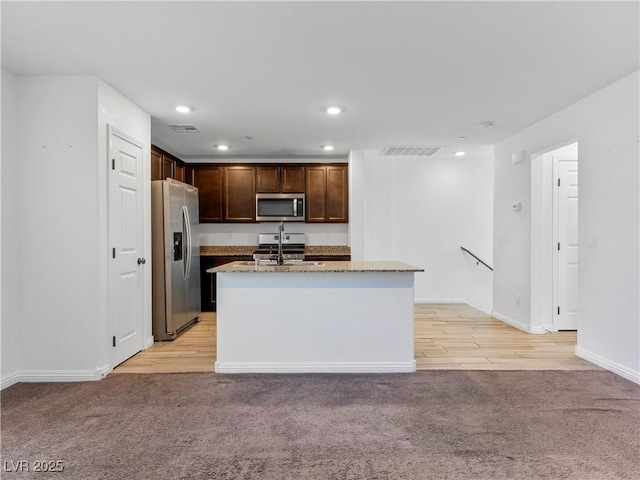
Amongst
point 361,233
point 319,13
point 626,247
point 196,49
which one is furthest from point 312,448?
point 361,233

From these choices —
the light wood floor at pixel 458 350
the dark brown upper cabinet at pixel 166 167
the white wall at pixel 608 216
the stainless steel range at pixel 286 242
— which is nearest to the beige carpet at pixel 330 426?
the light wood floor at pixel 458 350

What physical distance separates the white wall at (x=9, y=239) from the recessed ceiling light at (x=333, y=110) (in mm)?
2541

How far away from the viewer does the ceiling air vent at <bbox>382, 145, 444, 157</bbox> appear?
504 cm

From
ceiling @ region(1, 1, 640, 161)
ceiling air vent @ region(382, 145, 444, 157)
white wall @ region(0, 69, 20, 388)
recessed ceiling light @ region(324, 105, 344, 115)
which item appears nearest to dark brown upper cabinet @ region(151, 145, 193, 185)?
ceiling @ region(1, 1, 640, 161)

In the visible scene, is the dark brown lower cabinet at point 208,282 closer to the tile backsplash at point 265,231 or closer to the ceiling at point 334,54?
the tile backsplash at point 265,231

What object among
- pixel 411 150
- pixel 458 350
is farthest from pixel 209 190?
pixel 458 350

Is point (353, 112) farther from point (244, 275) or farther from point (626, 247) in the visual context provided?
point (626, 247)

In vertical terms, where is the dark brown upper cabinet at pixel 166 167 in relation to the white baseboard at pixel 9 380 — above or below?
above

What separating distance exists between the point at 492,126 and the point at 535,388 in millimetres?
2838

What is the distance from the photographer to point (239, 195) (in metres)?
5.58

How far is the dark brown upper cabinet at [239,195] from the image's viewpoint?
18.3 ft

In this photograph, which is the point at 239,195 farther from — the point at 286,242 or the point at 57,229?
the point at 57,229

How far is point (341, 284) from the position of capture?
2.97 m

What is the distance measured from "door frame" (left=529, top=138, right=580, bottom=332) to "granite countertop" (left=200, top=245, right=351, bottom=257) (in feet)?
8.02
